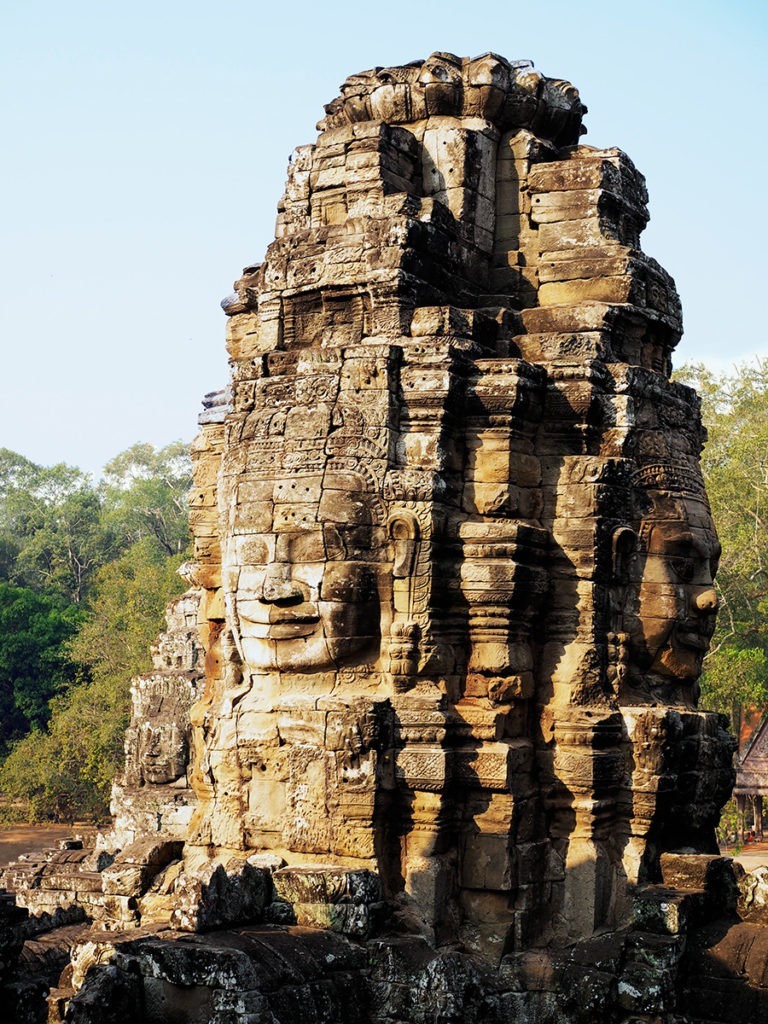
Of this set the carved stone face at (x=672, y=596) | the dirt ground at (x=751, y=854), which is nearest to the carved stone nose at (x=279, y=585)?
the carved stone face at (x=672, y=596)

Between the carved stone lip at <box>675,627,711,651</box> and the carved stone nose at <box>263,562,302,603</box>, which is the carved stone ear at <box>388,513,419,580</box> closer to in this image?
the carved stone nose at <box>263,562,302,603</box>

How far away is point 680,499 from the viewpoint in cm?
1070

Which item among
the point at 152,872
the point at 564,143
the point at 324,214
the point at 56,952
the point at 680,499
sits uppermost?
the point at 564,143

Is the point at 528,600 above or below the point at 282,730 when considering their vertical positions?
above

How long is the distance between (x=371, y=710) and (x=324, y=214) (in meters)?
4.02

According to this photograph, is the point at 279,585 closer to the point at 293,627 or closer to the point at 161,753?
the point at 293,627

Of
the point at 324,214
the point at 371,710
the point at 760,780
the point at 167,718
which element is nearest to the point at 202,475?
the point at 324,214

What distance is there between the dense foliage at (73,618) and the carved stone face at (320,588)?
22949 mm

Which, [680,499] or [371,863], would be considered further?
[680,499]

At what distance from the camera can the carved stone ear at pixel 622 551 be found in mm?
10297

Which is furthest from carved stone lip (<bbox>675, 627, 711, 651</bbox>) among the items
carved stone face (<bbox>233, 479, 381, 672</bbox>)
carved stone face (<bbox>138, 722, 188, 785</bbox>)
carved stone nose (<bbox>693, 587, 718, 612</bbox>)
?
carved stone face (<bbox>138, 722, 188, 785</bbox>)

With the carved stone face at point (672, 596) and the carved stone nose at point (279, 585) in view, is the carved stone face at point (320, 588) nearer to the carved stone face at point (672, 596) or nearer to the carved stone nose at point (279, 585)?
the carved stone nose at point (279, 585)

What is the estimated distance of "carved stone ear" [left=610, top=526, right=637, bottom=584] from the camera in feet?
33.8

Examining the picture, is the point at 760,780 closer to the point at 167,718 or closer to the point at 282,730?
the point at 167,718
